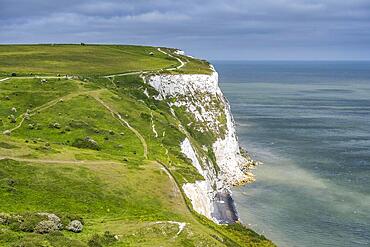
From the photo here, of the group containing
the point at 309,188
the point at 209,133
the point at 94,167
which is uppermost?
the point at 94,167

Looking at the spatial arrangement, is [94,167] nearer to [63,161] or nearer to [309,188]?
[63,161]

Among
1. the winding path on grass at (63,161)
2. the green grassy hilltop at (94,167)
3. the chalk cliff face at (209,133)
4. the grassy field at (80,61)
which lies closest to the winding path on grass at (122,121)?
the green grassy hilltop at (94,167)

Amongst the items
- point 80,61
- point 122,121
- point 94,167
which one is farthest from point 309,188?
point 80,61

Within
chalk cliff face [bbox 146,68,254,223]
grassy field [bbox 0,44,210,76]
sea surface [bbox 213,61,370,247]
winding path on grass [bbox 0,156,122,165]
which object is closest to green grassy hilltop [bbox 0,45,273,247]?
winding path on grass [bbox 0,156,122,165]

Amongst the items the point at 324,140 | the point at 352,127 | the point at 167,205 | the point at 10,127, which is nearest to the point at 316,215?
the point at 167,205

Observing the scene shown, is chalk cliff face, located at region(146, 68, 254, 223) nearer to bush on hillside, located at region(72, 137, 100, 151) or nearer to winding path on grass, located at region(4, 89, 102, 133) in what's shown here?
bush on hillside, located at region(72, 137, 100, 151)
